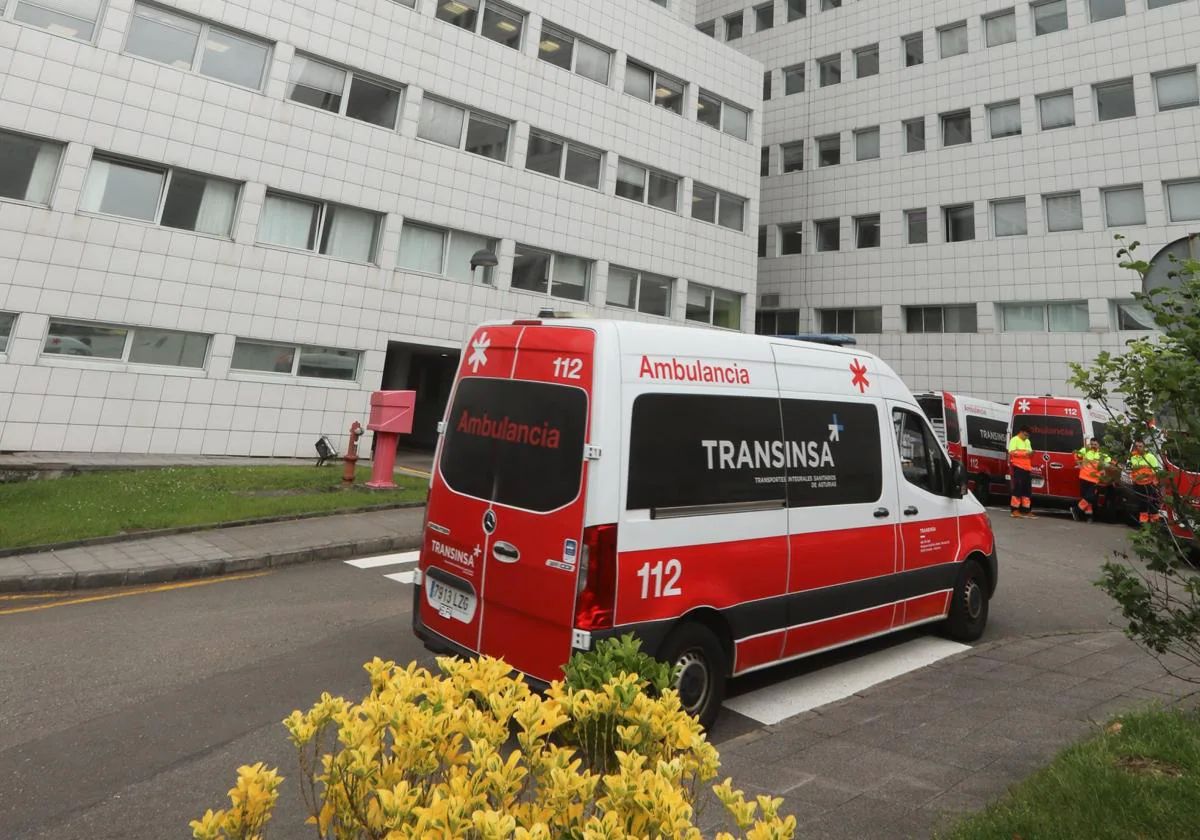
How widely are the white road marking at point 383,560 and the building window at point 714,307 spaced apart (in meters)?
16.5

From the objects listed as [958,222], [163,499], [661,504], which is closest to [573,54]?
[958,222]

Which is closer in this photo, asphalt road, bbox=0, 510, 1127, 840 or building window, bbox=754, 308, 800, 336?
asphalt road, bbox=0, 510, 1127, 840

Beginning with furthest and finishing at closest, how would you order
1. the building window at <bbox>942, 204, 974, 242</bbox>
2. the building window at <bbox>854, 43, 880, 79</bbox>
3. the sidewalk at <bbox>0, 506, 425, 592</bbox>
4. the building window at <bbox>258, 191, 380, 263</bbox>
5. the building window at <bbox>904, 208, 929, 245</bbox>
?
the building window at <bbox>854, 43, 880, 79</bbox> → the building window at <bbox>904, 208, 929, 245</bbox> → the building window at <bbox>942, 204, 974, 242</bbox> → the building window at <bbox>258, 191, 380, 263</bbox> → the sidewalk at <bbox>0, 506, 425, 592</bbox>

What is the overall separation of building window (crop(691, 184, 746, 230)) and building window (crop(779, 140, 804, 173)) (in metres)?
7.23

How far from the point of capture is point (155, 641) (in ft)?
17.9

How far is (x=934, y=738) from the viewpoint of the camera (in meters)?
3.85

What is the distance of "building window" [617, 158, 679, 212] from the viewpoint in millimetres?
22047

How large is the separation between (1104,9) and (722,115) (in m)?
14.0

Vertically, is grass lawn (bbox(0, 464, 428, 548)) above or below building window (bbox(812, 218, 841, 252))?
below

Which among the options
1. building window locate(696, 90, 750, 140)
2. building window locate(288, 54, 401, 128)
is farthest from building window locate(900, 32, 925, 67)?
building window locate(288, 54, 401, 128)

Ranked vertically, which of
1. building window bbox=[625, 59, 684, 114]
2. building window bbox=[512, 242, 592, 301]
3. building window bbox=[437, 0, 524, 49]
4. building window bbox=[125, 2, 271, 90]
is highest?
building window bbox=[625, 59, 684, 114]

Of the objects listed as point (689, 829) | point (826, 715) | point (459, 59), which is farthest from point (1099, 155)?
point (689, 829)

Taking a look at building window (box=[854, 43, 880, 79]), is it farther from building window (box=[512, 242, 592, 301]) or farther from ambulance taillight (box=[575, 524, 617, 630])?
ambulance taillight (box=[575, 524, 617, 630])

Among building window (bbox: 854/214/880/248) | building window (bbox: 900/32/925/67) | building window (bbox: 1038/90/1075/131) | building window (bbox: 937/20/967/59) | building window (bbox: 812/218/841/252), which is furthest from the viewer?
building window (bbox: 812/218/841/252)
